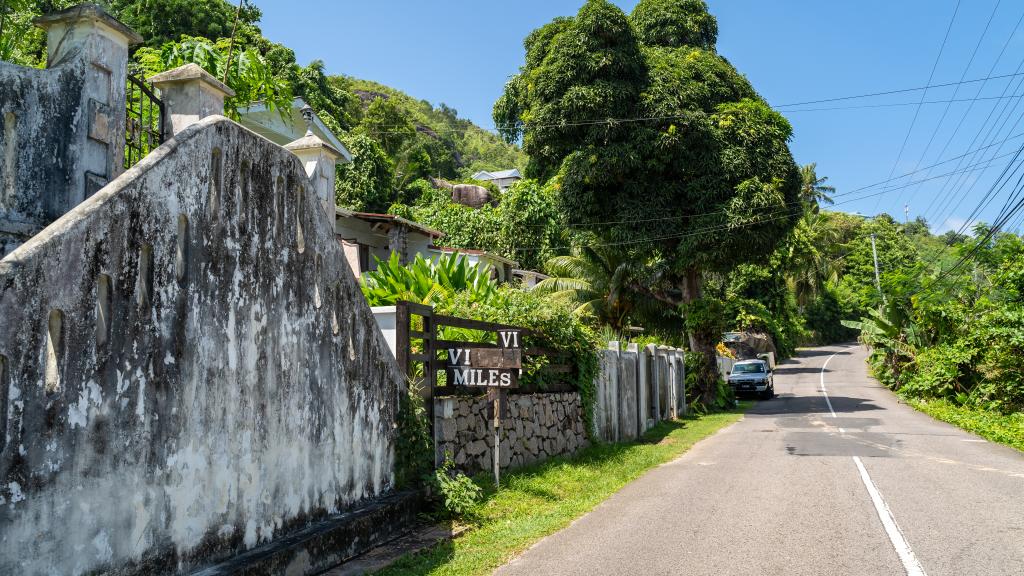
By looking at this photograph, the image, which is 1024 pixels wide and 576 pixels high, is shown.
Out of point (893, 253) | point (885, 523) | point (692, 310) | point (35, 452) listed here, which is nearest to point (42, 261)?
point (35, 452)

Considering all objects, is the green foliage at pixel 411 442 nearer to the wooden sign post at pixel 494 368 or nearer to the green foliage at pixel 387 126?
the wooden sign post at pixel 494 368

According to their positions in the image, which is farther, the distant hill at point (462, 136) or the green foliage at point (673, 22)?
the distant hill at point (462, 136)

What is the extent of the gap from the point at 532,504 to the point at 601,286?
2210cm

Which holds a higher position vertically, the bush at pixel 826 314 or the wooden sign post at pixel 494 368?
the bush at pixel 826 314

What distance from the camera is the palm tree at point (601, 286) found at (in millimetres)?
29406

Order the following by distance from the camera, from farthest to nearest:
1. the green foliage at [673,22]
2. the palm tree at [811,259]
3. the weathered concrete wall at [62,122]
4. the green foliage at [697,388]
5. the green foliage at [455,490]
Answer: the palm tree at [811,259]
the green foliage at [673,22]
the green foliage at [697,388]
the green foliage at [455,490]
the weathered concrete wall at [62,122]

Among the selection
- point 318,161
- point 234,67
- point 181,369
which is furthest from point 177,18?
point 181,369

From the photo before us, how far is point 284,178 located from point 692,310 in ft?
72.7

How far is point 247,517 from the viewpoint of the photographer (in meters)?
5.54

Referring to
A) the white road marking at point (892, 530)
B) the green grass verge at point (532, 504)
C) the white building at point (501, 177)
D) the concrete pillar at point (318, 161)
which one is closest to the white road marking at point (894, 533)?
the white road marking at point (892, 530)

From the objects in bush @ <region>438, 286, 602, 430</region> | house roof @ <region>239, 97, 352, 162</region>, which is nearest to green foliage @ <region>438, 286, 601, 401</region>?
bush @ <region>438, 286, 602, 430</region>

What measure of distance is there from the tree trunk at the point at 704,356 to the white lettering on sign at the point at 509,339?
62.0 ft

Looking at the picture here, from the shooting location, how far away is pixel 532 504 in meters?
9.17

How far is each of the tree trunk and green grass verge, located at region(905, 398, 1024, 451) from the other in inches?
280
